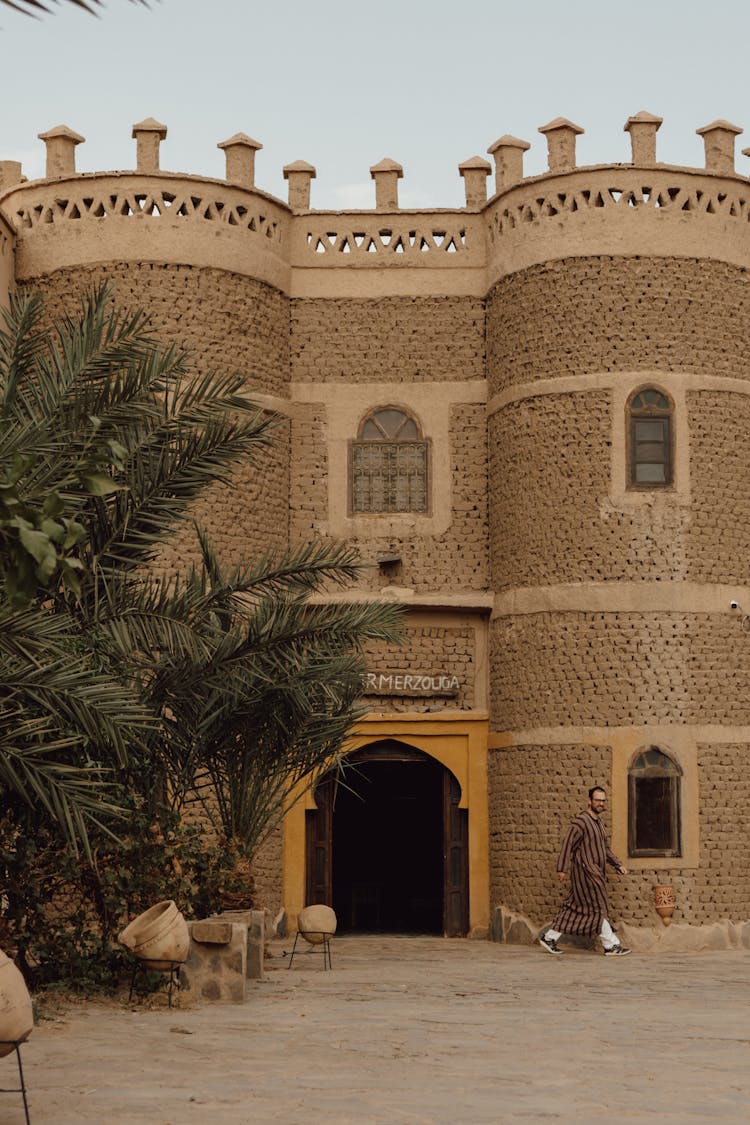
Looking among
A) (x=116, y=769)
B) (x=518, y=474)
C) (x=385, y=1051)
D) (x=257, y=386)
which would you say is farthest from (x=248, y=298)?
(x=385, y=1051)

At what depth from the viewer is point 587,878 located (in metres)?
18.7

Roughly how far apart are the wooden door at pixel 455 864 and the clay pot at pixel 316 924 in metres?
5.02

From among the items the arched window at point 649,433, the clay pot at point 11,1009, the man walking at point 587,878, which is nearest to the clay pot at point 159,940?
the clay pot at point 11,1009

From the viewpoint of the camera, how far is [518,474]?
20.5m

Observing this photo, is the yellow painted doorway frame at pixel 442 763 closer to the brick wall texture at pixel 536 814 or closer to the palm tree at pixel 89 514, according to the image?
the brick wall texture at pixel 536 814

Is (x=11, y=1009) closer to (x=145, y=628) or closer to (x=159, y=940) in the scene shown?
(x=159, y=940)

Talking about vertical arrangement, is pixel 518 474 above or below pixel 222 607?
above

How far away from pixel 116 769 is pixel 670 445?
9696 millimetres

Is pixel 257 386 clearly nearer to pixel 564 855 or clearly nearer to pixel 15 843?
pixel 564 855

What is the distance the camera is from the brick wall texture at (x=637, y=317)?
20.1 m

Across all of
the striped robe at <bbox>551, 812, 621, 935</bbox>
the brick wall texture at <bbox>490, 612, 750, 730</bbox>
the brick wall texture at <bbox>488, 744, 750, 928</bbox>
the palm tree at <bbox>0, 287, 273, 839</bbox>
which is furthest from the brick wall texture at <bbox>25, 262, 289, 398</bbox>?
the palm tree at <bbox>0, 287, 273, 839</bbox>

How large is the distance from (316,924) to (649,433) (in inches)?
297

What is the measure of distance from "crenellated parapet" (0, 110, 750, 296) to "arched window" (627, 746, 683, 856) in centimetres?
594

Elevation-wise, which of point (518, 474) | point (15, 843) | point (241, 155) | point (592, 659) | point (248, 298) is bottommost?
point (15, 843)
